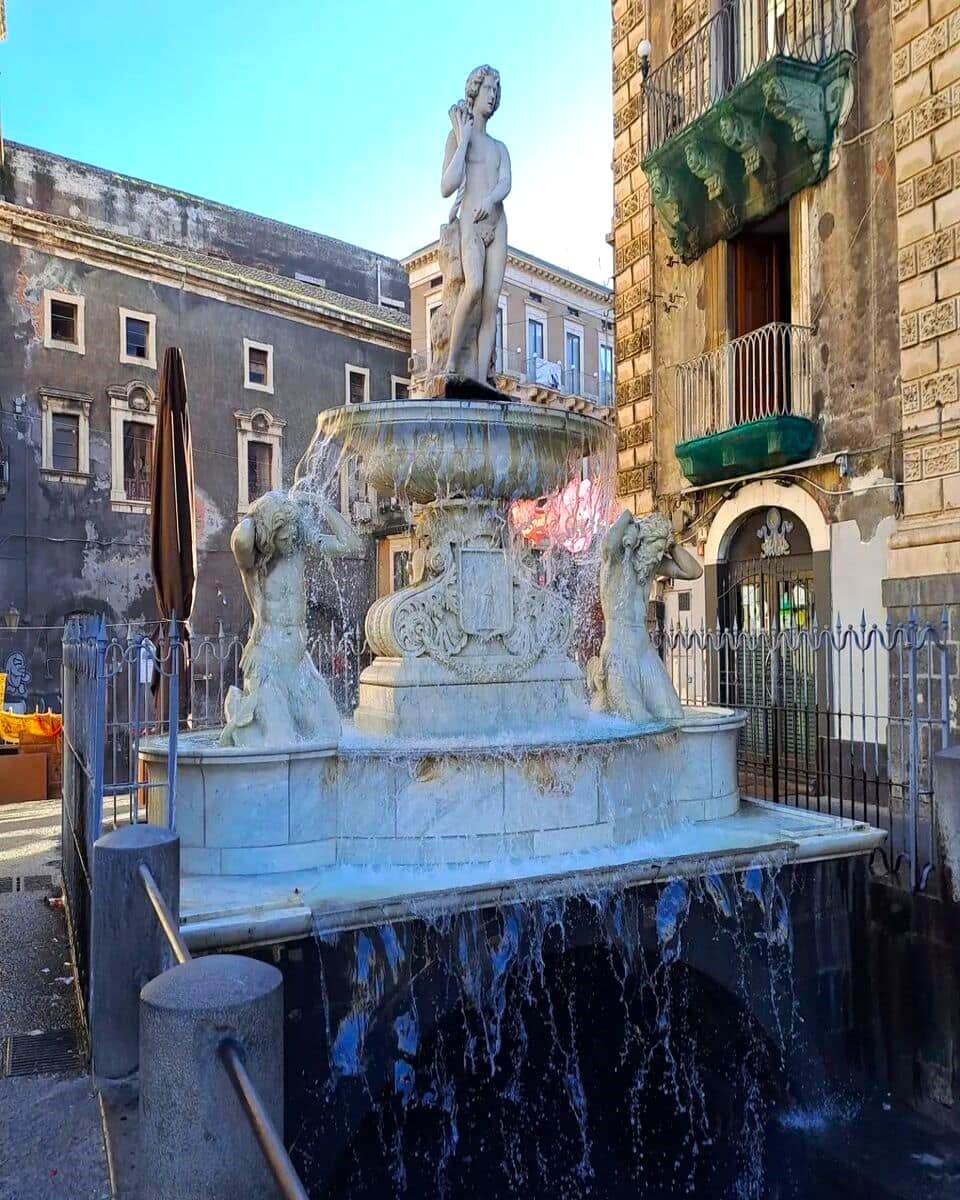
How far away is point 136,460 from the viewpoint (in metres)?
25.8

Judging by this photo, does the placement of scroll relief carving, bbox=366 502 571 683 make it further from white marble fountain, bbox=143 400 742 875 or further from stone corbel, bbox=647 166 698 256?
stone corbel, bbox=647 166 698 256

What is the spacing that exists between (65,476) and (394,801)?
71.7ft

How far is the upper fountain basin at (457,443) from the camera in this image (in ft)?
19.9

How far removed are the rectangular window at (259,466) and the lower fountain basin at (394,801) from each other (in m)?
23.8

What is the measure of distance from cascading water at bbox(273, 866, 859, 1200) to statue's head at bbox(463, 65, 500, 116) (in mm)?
5646

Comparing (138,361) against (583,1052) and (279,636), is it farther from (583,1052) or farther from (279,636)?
(583,1052)

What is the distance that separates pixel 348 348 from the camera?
101 feet

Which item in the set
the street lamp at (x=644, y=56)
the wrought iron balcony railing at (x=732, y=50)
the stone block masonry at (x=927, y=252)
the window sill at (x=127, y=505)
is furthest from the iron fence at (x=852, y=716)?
the window sill at (x=127, y=505)

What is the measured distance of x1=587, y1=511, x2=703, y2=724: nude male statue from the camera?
6.71m

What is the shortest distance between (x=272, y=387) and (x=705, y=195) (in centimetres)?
1836

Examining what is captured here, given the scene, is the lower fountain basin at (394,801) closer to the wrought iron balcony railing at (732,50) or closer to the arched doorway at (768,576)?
the arched doorway at (768,576)

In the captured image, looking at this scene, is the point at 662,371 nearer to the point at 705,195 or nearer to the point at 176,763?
the point at 705,195

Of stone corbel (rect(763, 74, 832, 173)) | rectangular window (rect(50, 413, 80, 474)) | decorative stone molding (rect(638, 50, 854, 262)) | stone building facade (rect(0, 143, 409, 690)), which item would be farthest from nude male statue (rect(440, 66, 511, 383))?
rectangular window (rect(50, 413, 80, 474))

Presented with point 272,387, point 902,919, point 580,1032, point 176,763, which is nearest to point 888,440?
point 902,919
